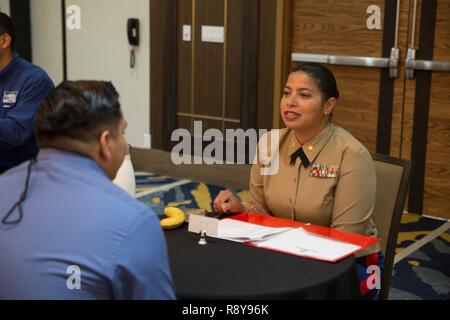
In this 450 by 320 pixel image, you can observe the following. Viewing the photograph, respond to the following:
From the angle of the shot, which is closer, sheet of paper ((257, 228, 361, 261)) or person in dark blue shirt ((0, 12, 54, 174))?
sheet of paper ((257, 228, 361, 261))

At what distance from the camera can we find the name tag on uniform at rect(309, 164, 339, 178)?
2.61 m

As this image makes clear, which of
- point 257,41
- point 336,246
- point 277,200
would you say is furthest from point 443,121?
point 336,246

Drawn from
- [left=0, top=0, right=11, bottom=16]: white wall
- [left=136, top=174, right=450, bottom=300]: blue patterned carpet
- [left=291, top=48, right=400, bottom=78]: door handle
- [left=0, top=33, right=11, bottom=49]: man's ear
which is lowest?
[left=136, top=174, right=450, bottom=300]: blue patterned carpet

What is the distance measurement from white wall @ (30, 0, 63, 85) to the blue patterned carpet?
1.43 metres

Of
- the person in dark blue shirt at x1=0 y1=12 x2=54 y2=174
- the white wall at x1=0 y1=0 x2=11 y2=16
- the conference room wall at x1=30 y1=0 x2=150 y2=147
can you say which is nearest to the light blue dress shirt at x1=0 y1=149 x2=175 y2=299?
the person in dark blue shirt at x1=0 y1=12 x2=54 y2=174

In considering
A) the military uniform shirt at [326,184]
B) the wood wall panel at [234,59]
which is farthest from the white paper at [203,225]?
the wood wall panel at [234,59]

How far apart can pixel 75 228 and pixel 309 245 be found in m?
0.91

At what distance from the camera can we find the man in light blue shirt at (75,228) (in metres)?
1.42

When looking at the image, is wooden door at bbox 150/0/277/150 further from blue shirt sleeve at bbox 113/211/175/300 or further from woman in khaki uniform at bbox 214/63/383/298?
blue shirt sleeve at bbox 113/211/175/300

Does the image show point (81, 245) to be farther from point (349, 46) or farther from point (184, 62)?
point (184, 62)

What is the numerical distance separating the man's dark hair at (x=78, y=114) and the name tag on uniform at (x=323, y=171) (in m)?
1.19

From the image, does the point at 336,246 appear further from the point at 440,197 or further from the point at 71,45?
the point at 71,45

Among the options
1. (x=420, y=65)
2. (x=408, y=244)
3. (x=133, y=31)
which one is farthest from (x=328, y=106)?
(x=133, y=31)

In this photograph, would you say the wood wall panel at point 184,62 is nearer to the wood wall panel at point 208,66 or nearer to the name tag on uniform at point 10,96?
the wood wall panel at point 208,66
